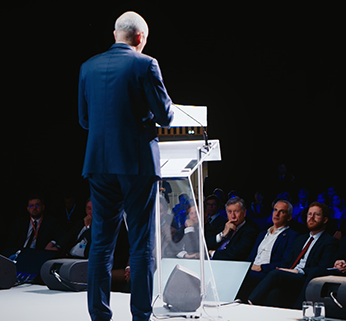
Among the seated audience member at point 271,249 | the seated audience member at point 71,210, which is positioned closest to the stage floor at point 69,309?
the seated audience member at point 271,249

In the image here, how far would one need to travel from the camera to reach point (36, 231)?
5.50 meters

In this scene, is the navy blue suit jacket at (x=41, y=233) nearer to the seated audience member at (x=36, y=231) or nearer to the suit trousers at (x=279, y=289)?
the seated audience member at (x=36, y=231)

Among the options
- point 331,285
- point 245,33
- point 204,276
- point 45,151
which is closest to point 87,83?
point 204,276

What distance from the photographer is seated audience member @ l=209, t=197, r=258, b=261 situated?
417cm

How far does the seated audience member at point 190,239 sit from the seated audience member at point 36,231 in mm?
2977

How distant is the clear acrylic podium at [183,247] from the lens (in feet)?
8.16

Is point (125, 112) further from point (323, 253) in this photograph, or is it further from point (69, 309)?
point (323, 253)

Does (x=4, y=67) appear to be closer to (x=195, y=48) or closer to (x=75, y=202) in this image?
(x=75, y=202)

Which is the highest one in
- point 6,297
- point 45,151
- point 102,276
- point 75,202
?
point 45,151

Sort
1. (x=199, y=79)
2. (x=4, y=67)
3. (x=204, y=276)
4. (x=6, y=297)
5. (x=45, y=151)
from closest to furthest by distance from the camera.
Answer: (x=204, y=276) < (x=6, y=297) < (x=4, y=67) < (x=45, y=151) < (x=199, y=79)

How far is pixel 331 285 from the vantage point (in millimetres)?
2898

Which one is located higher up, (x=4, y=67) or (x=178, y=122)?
(x=4, y=67)

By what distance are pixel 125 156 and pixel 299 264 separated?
7.48 ft

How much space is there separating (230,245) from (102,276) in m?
2.31
